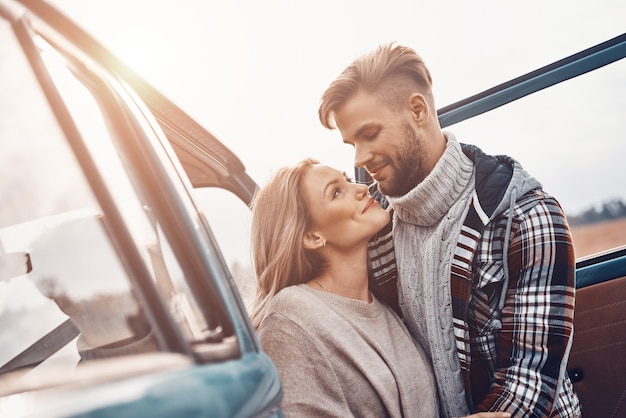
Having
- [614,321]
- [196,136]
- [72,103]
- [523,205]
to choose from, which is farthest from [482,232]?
[72,103]

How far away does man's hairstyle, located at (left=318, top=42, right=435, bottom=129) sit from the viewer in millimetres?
2588

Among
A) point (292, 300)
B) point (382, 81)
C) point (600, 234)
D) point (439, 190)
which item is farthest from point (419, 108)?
point (600, 234)

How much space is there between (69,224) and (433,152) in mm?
1778

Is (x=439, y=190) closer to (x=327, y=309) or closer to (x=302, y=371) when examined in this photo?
(x=327, y=309)

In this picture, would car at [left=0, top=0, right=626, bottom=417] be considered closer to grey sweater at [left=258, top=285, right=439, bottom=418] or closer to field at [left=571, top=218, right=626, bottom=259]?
grey sweater at [left=258, top=285, right=439, bottom=418]

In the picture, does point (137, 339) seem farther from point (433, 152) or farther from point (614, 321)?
point (614, 321)

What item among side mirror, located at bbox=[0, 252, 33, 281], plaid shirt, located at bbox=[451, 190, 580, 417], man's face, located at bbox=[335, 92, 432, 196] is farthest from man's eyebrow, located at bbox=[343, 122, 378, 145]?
side mirror, located at bbox=[0, 252, 33, 281]

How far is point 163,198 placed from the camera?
3.19 ft

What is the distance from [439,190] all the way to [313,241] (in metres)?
0.60

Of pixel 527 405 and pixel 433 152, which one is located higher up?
pixel 433 152

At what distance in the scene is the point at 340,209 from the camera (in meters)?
2.24

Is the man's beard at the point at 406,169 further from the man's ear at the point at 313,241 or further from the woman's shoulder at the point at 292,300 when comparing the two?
the woman's shoulder at the point at 292,300

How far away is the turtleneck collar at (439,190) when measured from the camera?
2184 millimetres

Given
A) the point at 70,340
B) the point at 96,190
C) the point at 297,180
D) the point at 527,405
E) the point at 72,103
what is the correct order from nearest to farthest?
the point at 96,190, the point at 72,103, the point at 70,340, the point at 527,405, the point at 297,180
